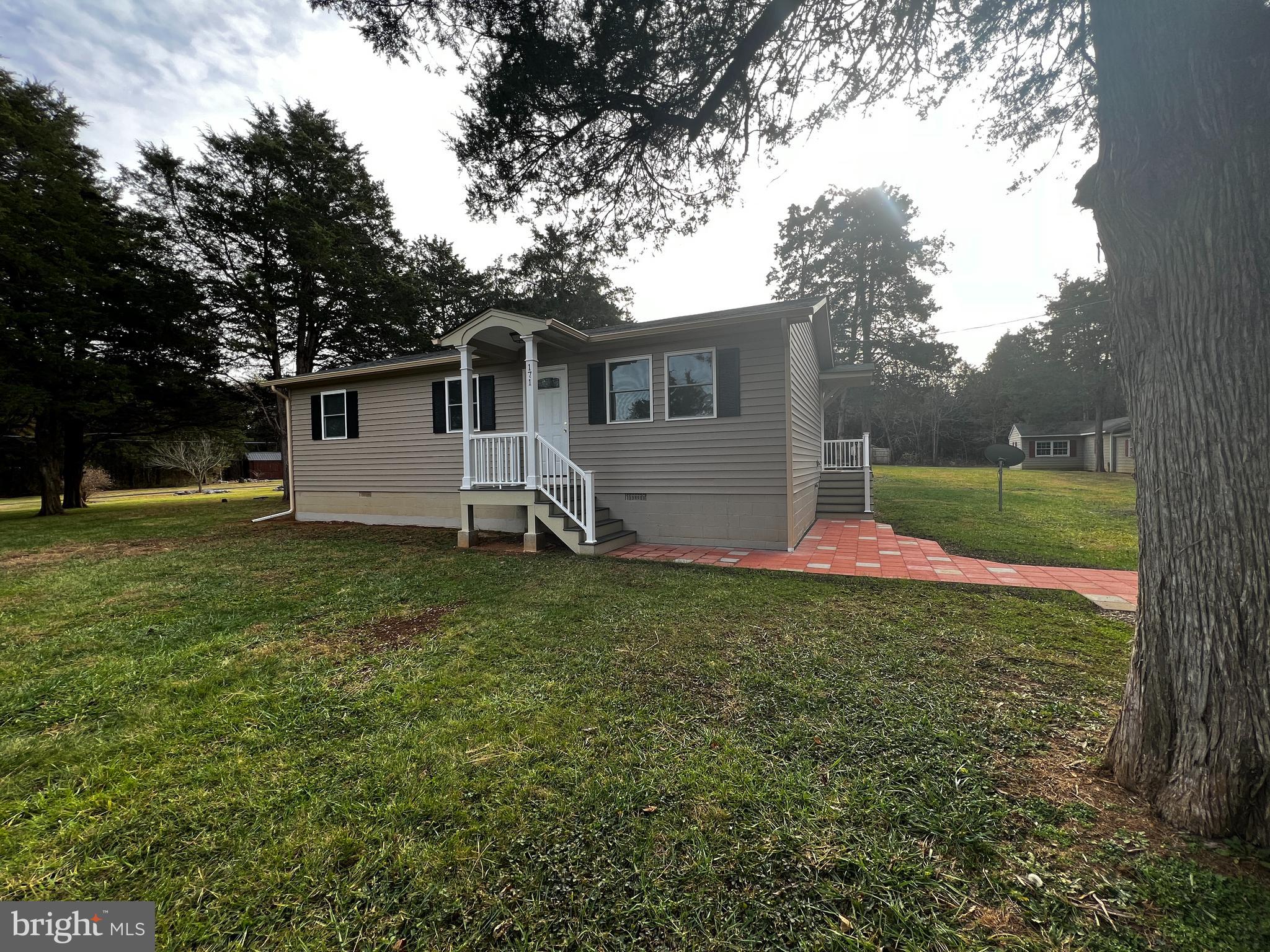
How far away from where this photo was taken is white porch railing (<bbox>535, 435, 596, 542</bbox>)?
6.81 metres

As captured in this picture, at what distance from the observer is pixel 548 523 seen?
7.02 m

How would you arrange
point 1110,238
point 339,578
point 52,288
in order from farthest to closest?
Answer: 1. point 52,288
2. point 339,578
3. point 1110,238

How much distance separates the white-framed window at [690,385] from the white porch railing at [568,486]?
67.3 inches

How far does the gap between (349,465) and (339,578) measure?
594cm

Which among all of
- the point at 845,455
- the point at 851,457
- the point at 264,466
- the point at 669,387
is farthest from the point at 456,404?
the point at 264,466

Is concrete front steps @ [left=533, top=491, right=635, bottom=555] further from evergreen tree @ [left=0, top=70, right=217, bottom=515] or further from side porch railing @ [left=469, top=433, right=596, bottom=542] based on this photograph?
evergreen tree @ [left=0, top=70, right=217, bottom=515]

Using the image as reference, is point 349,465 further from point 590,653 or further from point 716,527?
point 590,653

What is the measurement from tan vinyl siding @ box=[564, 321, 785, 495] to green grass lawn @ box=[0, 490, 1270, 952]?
3.30 m

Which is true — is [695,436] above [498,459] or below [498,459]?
above

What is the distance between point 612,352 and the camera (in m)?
7.79

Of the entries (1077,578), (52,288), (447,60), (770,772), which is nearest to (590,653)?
(770,772)

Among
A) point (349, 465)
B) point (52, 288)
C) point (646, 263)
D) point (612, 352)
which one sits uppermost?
point (52, 288)

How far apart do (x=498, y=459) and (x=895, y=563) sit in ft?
18.9

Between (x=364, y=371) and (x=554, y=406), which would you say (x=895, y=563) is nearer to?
(x=554, y=406)
